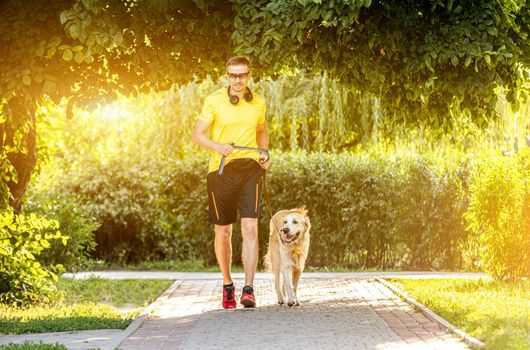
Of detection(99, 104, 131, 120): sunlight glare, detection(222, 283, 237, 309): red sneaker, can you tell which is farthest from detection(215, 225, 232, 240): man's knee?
detection(99, 104, 131, 120): sunlight glare

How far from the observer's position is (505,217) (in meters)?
12.8

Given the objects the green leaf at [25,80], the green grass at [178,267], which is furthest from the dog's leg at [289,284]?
the green grass at [178,267]

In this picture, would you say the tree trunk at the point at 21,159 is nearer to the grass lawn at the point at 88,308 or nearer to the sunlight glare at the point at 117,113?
the grass lawn at the point at 88,308

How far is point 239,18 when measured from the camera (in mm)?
9750

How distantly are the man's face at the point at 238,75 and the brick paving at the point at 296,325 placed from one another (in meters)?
2.28

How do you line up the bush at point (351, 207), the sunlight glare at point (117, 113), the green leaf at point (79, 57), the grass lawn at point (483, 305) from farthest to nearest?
the sunlight glare at point (117, 113) → the bush at point (351, 207) → the green leaf at point (79, 57) → the grass lawn at point (483, 305)

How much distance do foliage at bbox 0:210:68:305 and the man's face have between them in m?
2.69

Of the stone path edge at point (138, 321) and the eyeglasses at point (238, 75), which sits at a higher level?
the eyeglasses at point (238, 75)

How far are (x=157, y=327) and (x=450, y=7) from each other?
404 cm

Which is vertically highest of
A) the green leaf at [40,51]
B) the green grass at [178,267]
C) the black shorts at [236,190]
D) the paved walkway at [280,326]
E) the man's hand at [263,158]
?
the green leaf at [40,51]

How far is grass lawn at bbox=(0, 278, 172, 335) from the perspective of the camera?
9.10 metres

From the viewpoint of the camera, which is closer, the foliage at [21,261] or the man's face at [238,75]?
the man's face at [238,75]

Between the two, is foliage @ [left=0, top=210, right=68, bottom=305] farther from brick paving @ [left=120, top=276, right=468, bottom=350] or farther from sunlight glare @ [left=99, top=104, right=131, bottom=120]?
sunlight glare @ [left=99, top=104, right=131, bottom=120]

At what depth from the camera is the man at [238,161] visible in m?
10.1
